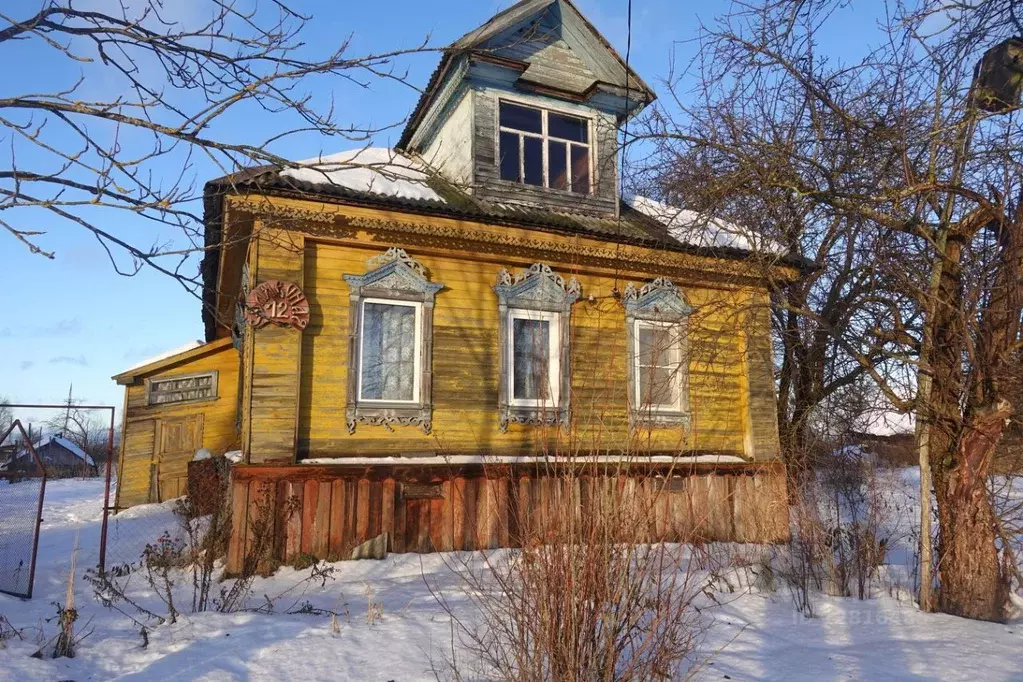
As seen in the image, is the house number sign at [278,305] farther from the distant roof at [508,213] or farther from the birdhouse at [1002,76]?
the birdhouse at [1002,76]

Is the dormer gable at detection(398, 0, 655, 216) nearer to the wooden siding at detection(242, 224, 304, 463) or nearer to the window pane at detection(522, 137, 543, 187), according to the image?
the window pane at detection(522, 137, 543, 187)

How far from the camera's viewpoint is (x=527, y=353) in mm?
10406

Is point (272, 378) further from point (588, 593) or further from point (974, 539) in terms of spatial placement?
point (974, 539)

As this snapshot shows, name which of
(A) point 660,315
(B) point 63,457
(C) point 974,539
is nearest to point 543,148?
(A) point 660,315

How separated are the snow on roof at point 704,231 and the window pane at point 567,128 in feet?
5.48

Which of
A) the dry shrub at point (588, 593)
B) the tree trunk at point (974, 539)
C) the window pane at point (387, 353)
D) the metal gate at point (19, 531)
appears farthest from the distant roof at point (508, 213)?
the dry shrub at point (588, 593)

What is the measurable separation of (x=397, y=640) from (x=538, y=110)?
854cm

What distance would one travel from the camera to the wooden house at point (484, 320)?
870 cm

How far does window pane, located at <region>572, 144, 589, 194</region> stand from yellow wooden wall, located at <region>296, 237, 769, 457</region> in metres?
1.78

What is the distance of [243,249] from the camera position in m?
11.5

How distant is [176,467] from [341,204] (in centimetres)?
932

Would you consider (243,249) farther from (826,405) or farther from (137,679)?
(826,405)

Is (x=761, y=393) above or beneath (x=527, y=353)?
beneath

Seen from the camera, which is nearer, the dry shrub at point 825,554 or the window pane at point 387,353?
the dry shrub at point 825,554
